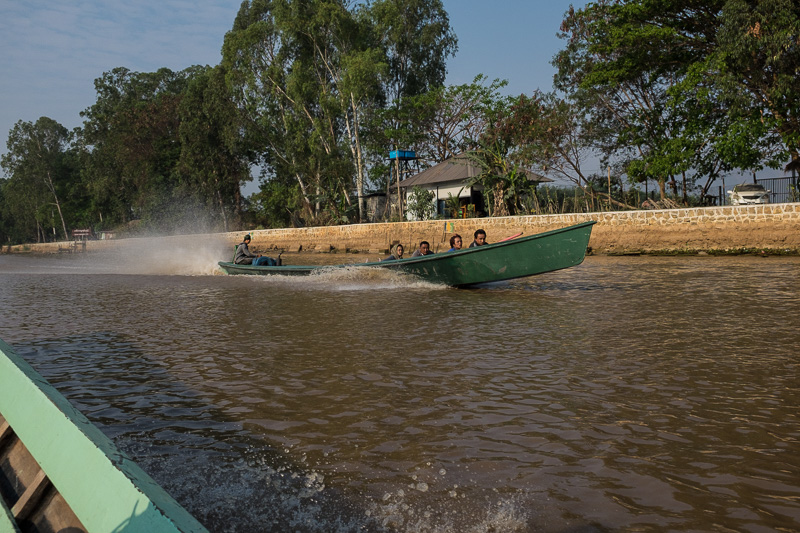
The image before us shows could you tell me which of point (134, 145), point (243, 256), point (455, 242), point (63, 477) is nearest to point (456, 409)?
point (63, 477)

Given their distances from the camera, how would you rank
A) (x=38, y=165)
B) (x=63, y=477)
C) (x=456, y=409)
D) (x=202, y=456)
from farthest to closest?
(x=38, y=165) → (x=456, y=409) → (x=202, y=456) → (x=63, y=477)

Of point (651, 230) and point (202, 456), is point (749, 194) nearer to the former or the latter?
point (651, 230)

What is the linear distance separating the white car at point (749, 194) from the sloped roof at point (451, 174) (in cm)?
975

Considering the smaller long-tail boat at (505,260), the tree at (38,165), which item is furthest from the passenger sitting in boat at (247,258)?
Result: the tree at (38,165)

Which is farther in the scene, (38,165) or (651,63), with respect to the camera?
(38,165)

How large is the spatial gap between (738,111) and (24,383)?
70.1 feet

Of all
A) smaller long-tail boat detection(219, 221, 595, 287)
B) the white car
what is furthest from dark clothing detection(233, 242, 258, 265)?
the white car

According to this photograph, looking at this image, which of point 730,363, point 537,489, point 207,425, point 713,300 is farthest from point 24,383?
point 713,300

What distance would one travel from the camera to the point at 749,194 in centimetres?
2006

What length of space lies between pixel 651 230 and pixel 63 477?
20136 millimetres

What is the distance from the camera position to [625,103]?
2791 cm

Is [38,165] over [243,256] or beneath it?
over

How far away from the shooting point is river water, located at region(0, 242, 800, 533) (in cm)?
312

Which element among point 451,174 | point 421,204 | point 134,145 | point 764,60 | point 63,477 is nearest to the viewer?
point 63,477
